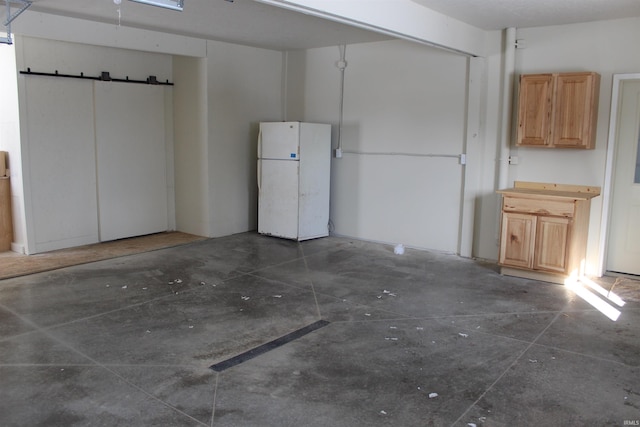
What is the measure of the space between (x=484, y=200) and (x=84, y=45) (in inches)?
201

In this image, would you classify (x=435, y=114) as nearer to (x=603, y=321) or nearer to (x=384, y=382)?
(x=603, y=321)

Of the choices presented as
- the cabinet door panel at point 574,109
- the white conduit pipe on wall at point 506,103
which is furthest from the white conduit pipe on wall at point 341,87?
the cabinet door panel at point 574,109

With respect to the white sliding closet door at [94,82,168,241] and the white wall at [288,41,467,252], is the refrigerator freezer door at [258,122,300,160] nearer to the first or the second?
the white wall at [288,41,467,252]

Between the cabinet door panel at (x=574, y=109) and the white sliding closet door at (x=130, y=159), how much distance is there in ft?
16.4

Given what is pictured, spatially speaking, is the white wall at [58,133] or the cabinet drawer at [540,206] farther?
the white wall at [58,133]

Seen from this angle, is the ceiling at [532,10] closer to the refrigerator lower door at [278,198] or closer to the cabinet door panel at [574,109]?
the cabinet door panel at [574,109]

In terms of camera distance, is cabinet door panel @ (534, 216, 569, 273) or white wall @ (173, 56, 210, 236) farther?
white wall @ (173, 56, 210, 236)

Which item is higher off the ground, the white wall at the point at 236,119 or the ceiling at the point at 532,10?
the ceiling at the point at 532,10

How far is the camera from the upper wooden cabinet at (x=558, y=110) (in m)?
5.28

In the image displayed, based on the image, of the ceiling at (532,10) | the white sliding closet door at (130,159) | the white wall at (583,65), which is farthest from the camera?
the white sliding closet door at (130,159)

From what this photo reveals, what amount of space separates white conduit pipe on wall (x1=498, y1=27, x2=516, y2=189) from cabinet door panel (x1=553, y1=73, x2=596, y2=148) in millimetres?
636

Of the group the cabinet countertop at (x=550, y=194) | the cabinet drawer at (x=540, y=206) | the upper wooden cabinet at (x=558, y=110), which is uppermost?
the upper wooden cabinet at (x=558, y=110)

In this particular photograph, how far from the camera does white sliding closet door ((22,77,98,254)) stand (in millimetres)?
6121

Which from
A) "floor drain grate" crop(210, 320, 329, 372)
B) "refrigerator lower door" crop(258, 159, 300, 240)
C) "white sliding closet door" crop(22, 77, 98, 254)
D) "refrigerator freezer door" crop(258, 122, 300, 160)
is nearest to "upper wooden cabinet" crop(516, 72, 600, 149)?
"refrigerator freezer door" crop(258, 122, 300, 160)
